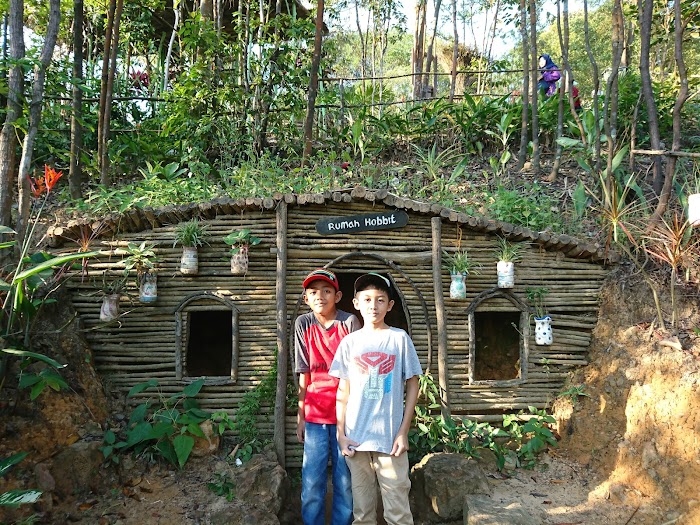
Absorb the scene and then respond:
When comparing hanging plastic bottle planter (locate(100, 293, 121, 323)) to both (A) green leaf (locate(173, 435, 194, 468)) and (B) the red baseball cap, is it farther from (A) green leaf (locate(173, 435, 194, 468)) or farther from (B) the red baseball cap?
(B) the red baseball cap

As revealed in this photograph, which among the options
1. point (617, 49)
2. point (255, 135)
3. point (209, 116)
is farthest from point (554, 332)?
point (209, 116)

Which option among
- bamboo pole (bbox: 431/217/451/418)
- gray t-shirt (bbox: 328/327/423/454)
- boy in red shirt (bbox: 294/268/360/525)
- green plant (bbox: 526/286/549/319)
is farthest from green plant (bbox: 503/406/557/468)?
gray t-shirt (bbox: 328/327/423/454)

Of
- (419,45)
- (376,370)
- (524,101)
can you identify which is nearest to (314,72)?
(524,101)

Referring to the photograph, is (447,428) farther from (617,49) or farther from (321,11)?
(321,11)

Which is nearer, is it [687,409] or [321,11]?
[687,409]

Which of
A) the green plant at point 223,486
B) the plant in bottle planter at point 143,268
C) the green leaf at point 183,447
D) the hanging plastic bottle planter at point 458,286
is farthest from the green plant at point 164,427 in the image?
the hanging plastic bottle planter at point 458,286

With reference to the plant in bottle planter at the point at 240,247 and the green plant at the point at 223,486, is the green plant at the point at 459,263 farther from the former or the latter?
the green plant at the point at 223,486

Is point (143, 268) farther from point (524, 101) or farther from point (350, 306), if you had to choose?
point (524, 101)

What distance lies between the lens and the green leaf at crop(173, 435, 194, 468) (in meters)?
4.11

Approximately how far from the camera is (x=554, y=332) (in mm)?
4984

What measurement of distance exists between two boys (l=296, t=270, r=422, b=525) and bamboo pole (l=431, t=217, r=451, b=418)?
5.23ft

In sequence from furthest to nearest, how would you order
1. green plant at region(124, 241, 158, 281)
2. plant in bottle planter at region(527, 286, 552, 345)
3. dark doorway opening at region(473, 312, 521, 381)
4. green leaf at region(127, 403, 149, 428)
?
dark doorway opening at region(473, 312, 521, 381) → plant in bottle planter at region(527, 286, 552, 345) → green plant at region(124, 241, 158, 281) → green leaf at region(127, 403, 149, 428)

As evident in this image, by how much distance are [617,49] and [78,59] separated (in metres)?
6.10

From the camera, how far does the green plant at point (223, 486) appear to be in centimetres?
405
